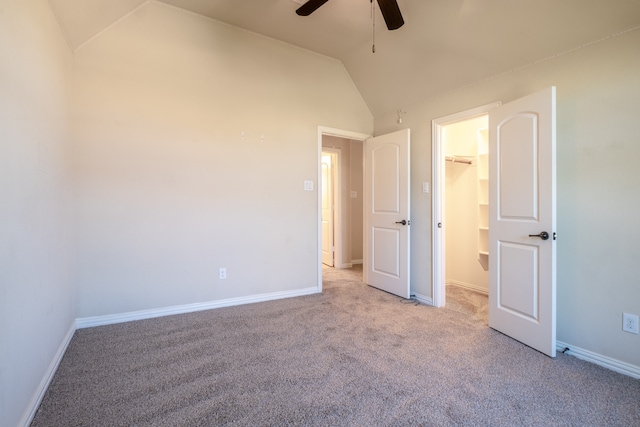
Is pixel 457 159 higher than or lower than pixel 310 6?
lower

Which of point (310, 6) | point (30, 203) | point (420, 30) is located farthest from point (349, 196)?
point (30, 203)

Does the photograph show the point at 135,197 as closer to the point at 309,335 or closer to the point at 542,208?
the point at 309,335

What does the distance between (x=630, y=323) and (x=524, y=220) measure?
908mm

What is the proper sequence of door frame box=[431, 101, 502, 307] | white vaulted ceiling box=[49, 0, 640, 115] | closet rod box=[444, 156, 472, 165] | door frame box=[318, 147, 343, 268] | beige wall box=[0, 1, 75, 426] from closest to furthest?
beige wall box=[0, 1, 75, 426]
white vaulted ceiling box=[49, 0, 640, 115]
door frame box=[431, 101, 502, 307]
closet rod box=[444, 156, 472, 165]
door frame box=[318, 147, 343, 268]

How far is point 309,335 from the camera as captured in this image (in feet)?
8.23

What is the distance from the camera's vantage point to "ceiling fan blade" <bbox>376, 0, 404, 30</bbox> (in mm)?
1961

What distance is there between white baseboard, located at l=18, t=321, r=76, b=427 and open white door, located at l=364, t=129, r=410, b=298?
10.4ft

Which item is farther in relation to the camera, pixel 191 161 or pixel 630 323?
pixel 191 161

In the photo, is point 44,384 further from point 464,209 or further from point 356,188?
point 356,188

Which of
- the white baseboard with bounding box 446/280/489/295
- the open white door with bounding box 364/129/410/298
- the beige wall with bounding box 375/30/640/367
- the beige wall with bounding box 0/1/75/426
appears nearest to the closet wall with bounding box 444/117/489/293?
the white baseboard with bounding box 446/280/489/295

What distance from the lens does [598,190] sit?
2123mm

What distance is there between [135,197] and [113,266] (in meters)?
0.66

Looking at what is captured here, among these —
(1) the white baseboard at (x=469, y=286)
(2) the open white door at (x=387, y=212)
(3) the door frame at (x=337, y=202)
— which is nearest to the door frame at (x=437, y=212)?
(2) the open white door at (x=387, y=212)

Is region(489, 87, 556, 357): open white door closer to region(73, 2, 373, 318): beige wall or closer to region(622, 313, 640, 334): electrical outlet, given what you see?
region(622, 313, 640, 334): electrical outlet
